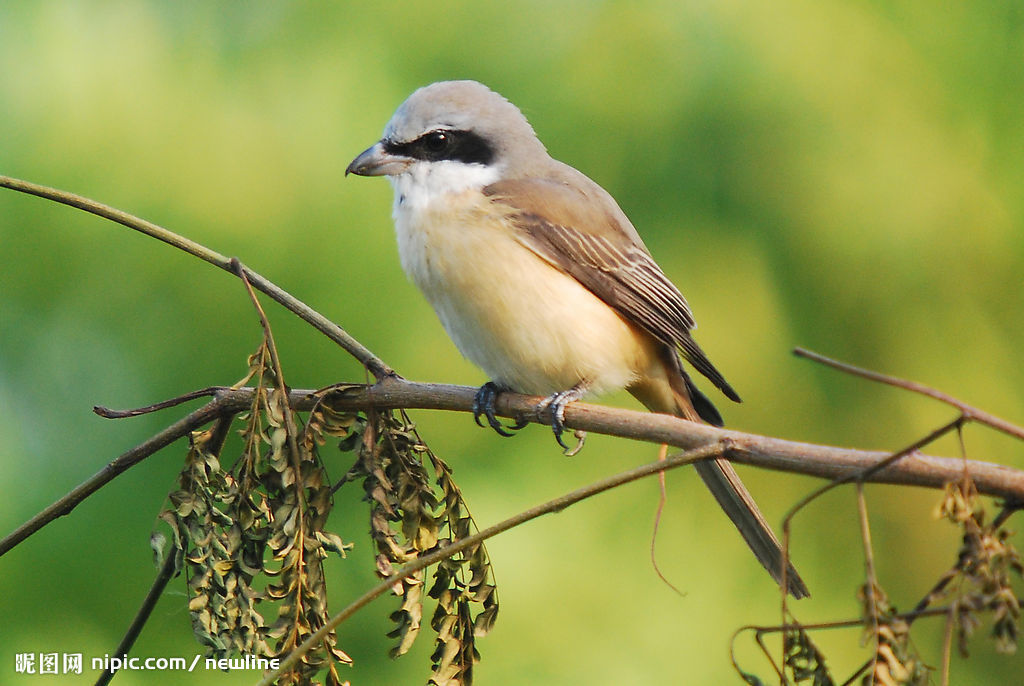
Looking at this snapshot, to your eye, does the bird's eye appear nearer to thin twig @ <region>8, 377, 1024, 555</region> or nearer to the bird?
the bird

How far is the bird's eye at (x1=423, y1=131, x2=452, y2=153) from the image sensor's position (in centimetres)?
242

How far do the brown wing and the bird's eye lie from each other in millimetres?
A: 144

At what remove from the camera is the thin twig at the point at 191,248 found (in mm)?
1394

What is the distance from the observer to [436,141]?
8.00ft

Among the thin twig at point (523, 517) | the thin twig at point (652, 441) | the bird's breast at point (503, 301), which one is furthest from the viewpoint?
the bird's breast at point (503, 301)

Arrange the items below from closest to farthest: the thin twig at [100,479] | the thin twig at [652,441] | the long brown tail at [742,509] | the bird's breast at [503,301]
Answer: the thin twig at [652,441] < the thin twig at [100,479] < the long brown tail at [742,509] < the bird's breast at [503,301]

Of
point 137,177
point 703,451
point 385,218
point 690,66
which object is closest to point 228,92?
point 137,177

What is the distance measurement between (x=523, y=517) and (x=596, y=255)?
1.32 meters

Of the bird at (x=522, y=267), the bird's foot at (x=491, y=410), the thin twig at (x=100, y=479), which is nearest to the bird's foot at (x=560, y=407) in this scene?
the bird at (x=522, y=267)

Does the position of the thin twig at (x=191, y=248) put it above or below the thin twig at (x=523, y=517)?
above

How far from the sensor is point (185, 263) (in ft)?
9.06

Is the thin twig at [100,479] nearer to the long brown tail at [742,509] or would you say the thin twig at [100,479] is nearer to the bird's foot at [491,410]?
the bird's foot at [491,410]

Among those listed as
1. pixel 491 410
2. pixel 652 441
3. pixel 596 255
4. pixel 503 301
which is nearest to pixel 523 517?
pixel 652 441

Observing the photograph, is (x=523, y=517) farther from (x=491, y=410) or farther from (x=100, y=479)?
(x=491, y=410)
